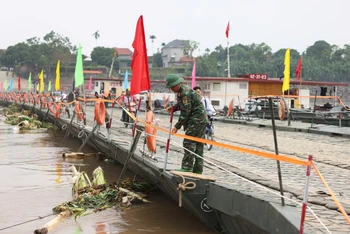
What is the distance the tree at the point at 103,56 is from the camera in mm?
121625

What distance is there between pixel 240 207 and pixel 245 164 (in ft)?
15.7

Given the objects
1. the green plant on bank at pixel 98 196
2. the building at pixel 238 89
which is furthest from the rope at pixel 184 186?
the building at pixel 238 89

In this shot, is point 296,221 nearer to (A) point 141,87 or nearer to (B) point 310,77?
(A) point 141,87

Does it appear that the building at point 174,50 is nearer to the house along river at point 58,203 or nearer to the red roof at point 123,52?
the red roof at point 123,52

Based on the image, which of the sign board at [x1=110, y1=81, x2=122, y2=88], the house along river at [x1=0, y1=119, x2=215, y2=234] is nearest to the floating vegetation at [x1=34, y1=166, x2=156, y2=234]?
the house along river at [x1=0, y1=119, x2=215, y2=234]

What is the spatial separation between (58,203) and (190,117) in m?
3.48

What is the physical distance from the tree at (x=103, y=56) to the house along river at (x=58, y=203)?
10502 centimetres

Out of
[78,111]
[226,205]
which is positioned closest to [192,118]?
[226,205]

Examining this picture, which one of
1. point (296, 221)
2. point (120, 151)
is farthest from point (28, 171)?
point (296, 221)

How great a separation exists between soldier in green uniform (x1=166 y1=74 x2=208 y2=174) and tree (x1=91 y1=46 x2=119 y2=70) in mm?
113916

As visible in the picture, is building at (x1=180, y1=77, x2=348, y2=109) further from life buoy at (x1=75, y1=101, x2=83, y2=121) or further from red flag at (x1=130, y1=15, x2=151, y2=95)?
red flag at (x1=130, y1=15, x2=151, y2=95)

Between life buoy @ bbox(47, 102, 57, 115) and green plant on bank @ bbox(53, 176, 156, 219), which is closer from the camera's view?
green plant on bank @ bbox(53, 176, 156, 219)

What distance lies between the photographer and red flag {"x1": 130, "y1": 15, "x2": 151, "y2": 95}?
36.4ft

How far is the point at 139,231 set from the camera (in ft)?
27.5
